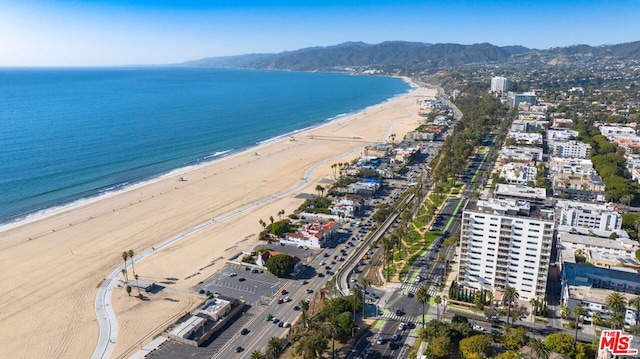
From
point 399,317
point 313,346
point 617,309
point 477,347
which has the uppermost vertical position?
point 617,309

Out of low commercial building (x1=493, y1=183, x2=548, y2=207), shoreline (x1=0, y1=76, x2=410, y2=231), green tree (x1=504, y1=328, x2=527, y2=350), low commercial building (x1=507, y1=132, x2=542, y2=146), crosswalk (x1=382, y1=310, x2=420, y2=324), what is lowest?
crosswalk (x1=382, y1=310, x2=420, y2=324)

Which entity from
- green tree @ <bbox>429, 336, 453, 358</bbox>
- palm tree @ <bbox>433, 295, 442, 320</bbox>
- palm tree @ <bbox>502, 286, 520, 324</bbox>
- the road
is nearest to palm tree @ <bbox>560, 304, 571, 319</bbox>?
palm tree @ <bbox>502, 286, 520, 324</bbox>

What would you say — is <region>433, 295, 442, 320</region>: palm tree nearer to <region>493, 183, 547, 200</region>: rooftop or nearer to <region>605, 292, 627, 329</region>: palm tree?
<region>605, 292, 627, 329</region>: palm tree

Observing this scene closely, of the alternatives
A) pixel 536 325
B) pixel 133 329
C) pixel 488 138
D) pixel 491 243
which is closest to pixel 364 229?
pixel 491 243

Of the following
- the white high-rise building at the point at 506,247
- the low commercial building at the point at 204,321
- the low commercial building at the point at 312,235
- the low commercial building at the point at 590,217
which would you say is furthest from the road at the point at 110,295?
the low commercial building at the point at 590,217

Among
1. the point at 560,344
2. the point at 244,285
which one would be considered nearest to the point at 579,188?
the point at 560,344

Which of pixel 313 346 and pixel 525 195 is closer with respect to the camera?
pixel 313 346

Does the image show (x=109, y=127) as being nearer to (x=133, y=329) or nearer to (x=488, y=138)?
(x=133, y=329)

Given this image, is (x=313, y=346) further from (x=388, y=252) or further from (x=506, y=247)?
(x=506, y=247)

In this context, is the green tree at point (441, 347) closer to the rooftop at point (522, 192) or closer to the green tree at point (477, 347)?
the green tree at point (477, 347)
